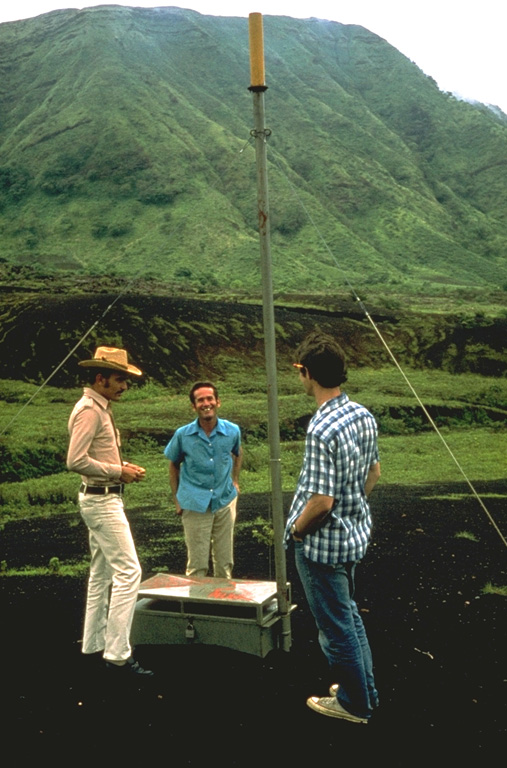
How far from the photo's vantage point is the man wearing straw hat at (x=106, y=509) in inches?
194

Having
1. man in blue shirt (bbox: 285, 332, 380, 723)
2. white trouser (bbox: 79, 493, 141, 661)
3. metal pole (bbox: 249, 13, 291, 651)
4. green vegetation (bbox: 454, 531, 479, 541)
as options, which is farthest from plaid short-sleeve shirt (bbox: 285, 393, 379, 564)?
green vegetation (bbox: 454, 531, 479, 541)

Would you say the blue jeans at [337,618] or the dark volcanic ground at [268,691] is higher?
the blue jeans at [337,618]

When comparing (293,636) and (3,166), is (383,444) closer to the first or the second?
(293,636)

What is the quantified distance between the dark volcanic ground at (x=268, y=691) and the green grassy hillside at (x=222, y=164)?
20.5 metres

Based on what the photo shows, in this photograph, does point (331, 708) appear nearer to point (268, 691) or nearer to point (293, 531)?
point (268, 691)

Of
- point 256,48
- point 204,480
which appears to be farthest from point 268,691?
point 256,48

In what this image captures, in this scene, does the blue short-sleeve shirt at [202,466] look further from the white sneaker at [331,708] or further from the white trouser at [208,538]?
the white sneaker at [331,708]

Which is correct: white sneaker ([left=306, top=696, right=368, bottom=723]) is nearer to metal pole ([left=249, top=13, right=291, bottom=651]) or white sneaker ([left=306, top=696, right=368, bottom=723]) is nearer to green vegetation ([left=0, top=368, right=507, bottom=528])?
metal pole ([left=249, top=13, right=291, bottom=651])

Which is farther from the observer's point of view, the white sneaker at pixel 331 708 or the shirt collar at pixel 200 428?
the shirt collar at pixel 200 428

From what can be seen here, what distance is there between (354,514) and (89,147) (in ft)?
207

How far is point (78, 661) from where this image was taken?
530 centimetres

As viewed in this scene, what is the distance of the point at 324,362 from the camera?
4.15 metres

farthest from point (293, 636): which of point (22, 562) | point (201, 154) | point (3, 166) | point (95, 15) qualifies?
point (95, 15)

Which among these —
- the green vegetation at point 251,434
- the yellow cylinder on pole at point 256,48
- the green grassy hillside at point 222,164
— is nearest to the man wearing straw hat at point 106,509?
the yellow cylinder on pole at point 256,48
